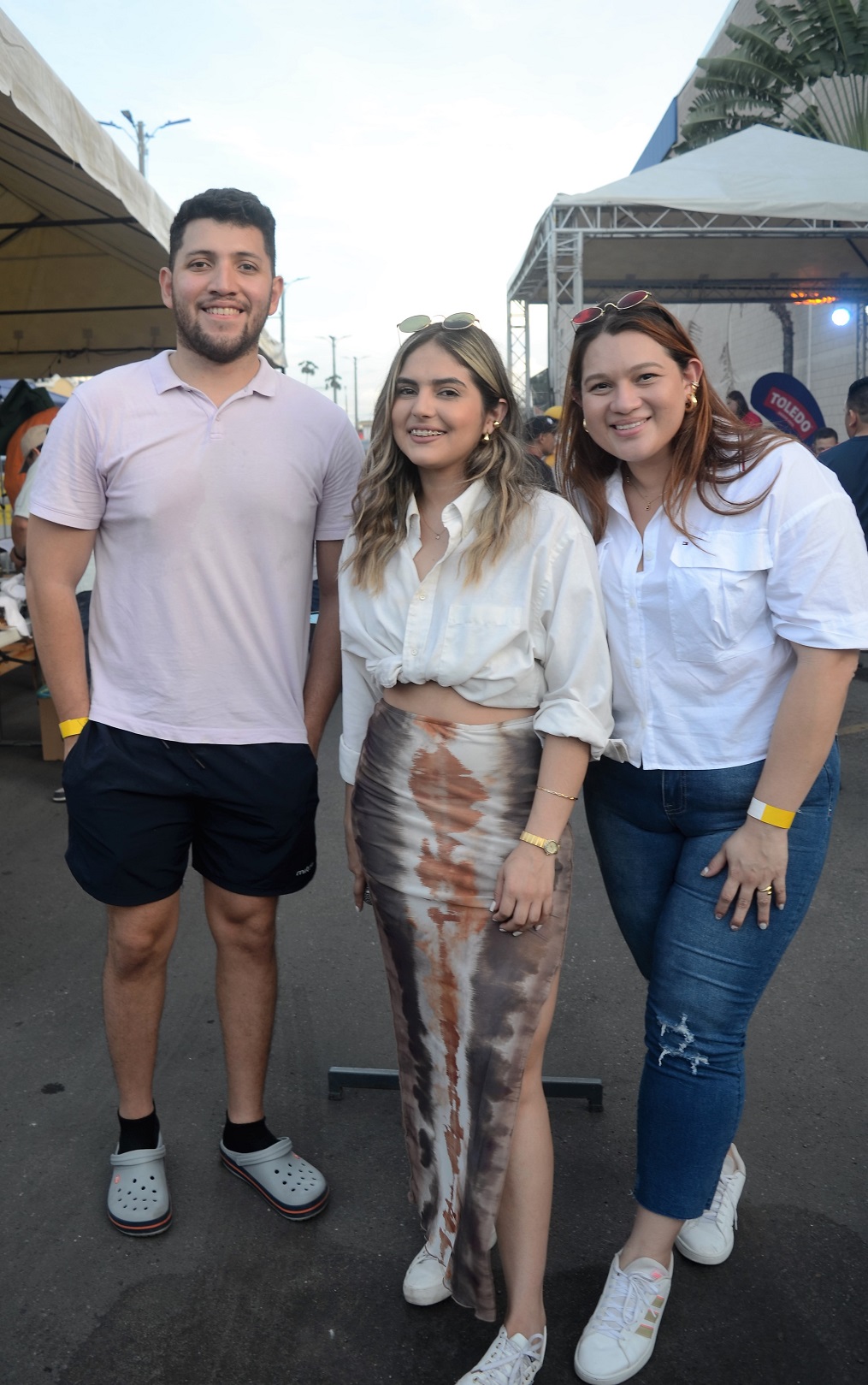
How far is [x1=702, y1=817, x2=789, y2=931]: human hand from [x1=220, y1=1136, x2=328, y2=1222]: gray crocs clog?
1.24 m

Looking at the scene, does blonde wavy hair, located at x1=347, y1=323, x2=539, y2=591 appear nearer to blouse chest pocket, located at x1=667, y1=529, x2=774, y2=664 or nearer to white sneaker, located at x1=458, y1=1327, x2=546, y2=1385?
blouse chest pocket, located at x1=667, y1=529, x2=774, y2=664

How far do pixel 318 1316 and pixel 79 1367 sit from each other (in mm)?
466

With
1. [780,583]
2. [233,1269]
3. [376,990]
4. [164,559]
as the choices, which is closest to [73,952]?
[376,990]

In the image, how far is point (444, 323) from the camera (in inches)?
81.2

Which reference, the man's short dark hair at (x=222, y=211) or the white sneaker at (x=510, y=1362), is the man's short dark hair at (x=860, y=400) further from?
the white sneaker at (x=510, y=1362)

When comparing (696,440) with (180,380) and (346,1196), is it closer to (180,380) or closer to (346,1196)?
(180,380)

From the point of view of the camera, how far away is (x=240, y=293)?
7.71ft

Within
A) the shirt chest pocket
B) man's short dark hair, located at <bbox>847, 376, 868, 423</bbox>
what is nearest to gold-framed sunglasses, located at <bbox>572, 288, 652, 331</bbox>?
the shirt chest pocket

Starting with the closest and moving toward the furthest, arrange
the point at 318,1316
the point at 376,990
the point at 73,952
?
the point at 318,1316, the point at 376,990, the point at 73,952

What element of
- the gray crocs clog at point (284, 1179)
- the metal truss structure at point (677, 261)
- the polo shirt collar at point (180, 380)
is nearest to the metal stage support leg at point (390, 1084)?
the gray crocs clog at point (284, 1179)

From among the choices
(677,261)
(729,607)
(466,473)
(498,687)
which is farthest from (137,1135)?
(677,261)

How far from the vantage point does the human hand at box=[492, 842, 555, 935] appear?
1.91 metres

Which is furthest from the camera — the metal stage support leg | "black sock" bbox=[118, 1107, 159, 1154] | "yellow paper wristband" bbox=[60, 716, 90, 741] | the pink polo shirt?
the metal stage support leg

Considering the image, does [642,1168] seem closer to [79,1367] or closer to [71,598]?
[79,1367]
